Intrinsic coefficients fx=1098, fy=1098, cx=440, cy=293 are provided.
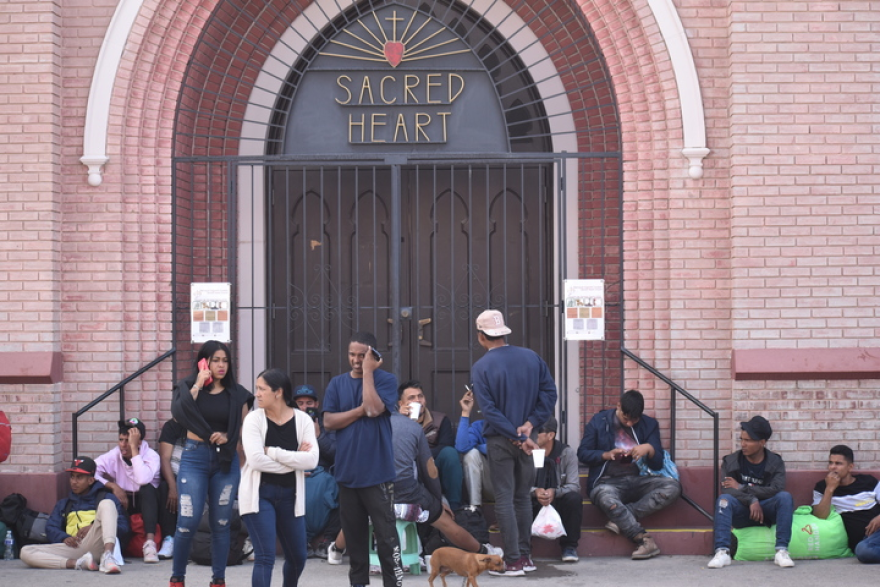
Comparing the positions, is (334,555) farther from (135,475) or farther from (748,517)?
(748,517)

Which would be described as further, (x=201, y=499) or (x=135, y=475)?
(x=135, y=475)

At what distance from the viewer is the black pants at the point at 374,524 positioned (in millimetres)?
6484

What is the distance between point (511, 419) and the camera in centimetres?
757

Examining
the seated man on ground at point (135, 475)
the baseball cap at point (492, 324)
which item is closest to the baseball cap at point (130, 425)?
the seated man on ground at point (135, 475)

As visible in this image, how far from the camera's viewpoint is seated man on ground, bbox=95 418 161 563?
8.27 m

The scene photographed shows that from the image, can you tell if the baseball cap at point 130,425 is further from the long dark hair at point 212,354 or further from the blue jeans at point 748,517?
the blue jeans at point 748,517

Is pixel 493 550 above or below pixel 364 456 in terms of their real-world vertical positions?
below

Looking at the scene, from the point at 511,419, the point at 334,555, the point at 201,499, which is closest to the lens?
the point at 201,499

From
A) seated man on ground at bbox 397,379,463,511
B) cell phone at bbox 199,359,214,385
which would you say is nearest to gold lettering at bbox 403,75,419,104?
seated man on ground at bbox 397,379,463,511

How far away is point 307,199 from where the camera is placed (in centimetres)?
1012

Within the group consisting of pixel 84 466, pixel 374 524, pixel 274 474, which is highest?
pixel 274 474

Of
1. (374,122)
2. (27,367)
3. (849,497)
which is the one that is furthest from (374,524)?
(374,122)

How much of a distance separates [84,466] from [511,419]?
127 inches

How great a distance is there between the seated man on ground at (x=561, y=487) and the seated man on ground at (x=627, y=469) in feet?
0.61
